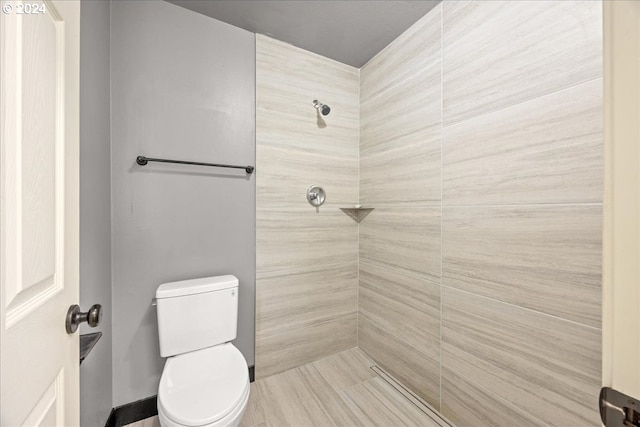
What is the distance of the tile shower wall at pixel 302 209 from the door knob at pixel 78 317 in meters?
1.11

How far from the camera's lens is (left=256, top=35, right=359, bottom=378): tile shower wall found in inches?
68.5

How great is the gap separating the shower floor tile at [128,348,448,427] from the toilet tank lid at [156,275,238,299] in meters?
0.72

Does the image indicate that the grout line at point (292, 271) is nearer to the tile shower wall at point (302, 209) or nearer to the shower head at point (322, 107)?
the tile shower wall at point (302, 209)

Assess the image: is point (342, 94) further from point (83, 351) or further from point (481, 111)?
point (83, 351)

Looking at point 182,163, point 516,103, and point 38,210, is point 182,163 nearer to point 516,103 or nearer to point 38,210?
point 38,210

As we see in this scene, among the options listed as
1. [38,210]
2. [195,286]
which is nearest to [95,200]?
[195,286]

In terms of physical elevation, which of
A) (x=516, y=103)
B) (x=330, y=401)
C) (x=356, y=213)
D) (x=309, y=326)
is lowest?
(x=330, y=401)

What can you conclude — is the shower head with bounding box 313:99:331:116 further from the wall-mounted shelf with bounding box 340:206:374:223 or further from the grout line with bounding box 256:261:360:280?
the grout line with bounding box 256:261:360:280

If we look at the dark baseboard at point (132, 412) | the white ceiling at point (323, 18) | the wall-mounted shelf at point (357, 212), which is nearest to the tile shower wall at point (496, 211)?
the white ceiling at point (323, 18)

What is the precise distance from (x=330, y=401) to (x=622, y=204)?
166 centimetres

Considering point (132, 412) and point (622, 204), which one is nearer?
point (622, 204)

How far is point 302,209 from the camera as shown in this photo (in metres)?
1.86

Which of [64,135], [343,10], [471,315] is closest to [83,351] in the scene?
[64,135]

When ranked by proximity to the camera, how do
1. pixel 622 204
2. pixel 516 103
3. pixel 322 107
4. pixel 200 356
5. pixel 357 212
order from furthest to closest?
1. pixel 357 212
2. pixel 322 107
3. pixel 200 356
4. pixel 516 103
5. pixel 622 204
